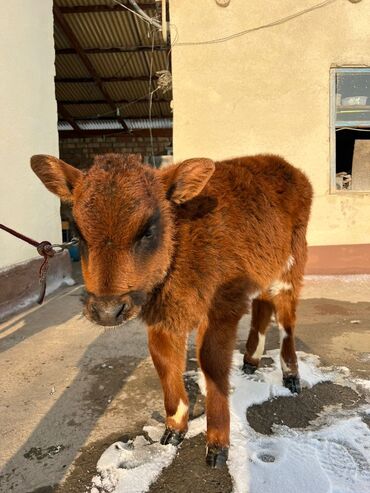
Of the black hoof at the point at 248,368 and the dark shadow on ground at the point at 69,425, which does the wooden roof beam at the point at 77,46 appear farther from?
the black hoof at the point at 248,368

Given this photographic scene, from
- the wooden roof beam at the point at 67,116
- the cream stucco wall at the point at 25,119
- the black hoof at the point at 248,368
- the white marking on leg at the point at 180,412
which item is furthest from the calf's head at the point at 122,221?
the wooden roof beam at the point at 67,116

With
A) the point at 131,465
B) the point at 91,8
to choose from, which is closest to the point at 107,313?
the point at 131,465

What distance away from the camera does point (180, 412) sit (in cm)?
260

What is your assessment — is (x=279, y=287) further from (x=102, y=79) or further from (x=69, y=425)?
(x=102, y=79)

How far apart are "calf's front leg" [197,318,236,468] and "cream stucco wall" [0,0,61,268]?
3870mm

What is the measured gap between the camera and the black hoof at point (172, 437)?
2.49 m

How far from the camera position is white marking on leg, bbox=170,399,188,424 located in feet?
8.45

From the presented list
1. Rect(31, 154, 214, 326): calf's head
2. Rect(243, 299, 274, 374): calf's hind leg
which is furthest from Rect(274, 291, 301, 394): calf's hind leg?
Rect(31, 154, 214, 326): calf's head

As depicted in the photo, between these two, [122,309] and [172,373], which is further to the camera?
[172,373]

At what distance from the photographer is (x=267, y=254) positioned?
2861 millimetres

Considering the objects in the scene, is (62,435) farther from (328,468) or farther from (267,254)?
(267,254)

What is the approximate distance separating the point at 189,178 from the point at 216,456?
5.39ft

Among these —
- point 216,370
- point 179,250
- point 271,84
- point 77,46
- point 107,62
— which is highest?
point 77,46

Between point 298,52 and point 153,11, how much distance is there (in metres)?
4.75
